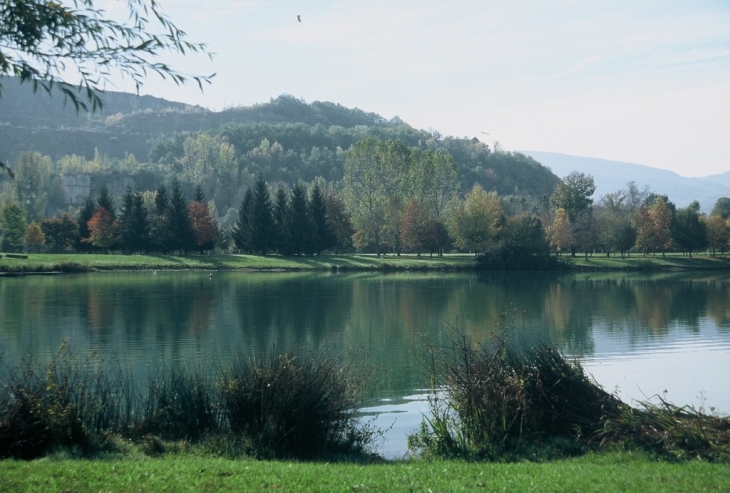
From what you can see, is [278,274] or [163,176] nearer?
[278,274]

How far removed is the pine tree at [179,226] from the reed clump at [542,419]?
6676 cm

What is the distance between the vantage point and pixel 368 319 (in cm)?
3097

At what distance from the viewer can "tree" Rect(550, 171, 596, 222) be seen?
9125 centimetres

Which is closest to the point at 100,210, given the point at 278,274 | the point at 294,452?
the point at 278,274

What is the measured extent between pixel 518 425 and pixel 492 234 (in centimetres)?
6572

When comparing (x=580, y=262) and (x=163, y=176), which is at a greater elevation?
(x=163, y=176)

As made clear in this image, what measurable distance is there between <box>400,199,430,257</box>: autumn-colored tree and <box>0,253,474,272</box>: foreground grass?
1714 millimetres

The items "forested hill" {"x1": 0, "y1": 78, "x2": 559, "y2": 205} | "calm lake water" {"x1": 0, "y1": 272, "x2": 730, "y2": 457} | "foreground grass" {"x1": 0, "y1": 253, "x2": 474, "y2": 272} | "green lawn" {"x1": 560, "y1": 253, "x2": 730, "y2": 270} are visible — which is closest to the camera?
"calm lake water" {"x1": 0, "y1": 272, "x2": 730, "y2": 457}

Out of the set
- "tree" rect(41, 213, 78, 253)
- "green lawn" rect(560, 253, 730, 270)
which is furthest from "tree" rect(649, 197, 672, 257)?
"tree" rect(41, 213, 78, 253)

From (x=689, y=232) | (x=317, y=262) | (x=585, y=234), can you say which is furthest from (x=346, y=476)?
(x=689, y=232)

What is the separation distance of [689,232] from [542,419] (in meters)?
78.2

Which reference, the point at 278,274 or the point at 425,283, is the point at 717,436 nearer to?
the point at 425,283

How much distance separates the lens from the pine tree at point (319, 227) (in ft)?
255

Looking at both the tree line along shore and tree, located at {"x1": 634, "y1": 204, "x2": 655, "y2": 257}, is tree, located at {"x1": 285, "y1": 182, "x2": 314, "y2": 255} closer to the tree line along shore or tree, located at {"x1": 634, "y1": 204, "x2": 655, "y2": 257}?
the tree line along shore
